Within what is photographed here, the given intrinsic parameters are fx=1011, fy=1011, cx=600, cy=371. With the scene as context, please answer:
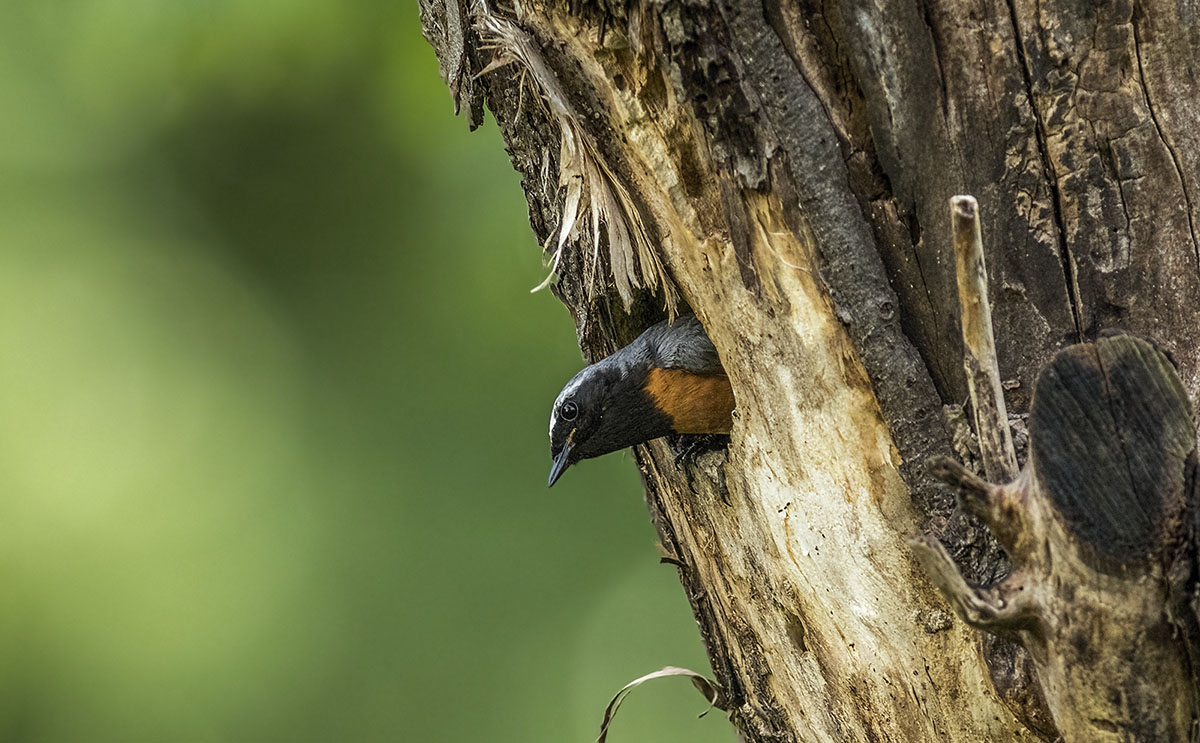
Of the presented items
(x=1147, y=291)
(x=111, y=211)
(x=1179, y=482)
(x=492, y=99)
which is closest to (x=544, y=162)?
(x=492, y=99)

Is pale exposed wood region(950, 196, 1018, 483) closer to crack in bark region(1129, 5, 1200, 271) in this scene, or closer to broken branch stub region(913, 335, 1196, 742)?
broken branch stub region(913, 335, 1196, 742)

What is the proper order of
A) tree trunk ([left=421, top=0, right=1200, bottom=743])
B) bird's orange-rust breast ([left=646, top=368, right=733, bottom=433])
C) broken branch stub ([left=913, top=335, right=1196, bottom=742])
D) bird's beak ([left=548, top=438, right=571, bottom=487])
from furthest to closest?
bird's beak ([left=548, top=438, right=571, bottom=487]) < bird's orange-rust breast ([left=646, top=368, right=733, bottom=433]) < tree trunk ([left=421, top=0, right=1200, bottom=743]) < broken branch stub ([left=913, top=335, right=1196, bottom=742])

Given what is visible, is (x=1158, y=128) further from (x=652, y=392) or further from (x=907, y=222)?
(x=652, y=392)

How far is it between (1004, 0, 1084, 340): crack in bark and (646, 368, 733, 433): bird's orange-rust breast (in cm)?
142

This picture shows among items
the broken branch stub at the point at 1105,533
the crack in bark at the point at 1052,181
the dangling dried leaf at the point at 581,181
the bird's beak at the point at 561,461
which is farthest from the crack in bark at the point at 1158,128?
the bird's beak at the point at 561,461

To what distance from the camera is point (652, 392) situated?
3.42 m

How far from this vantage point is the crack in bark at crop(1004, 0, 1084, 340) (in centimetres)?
198

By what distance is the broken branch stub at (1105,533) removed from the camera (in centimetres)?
154

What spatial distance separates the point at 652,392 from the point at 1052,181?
1.66 metres

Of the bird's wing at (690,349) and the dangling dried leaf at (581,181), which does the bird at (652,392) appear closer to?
the bird's wing at (690,349)

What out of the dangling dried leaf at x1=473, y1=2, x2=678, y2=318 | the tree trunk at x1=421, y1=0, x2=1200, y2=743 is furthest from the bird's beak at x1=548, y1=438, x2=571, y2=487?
the tree trunk at x1=421, y1=0, x2=1200, y2=743

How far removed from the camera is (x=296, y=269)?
6.22m

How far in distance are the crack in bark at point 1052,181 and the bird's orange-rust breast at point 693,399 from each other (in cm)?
142

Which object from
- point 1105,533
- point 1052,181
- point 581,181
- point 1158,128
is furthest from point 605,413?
point 1105,533
